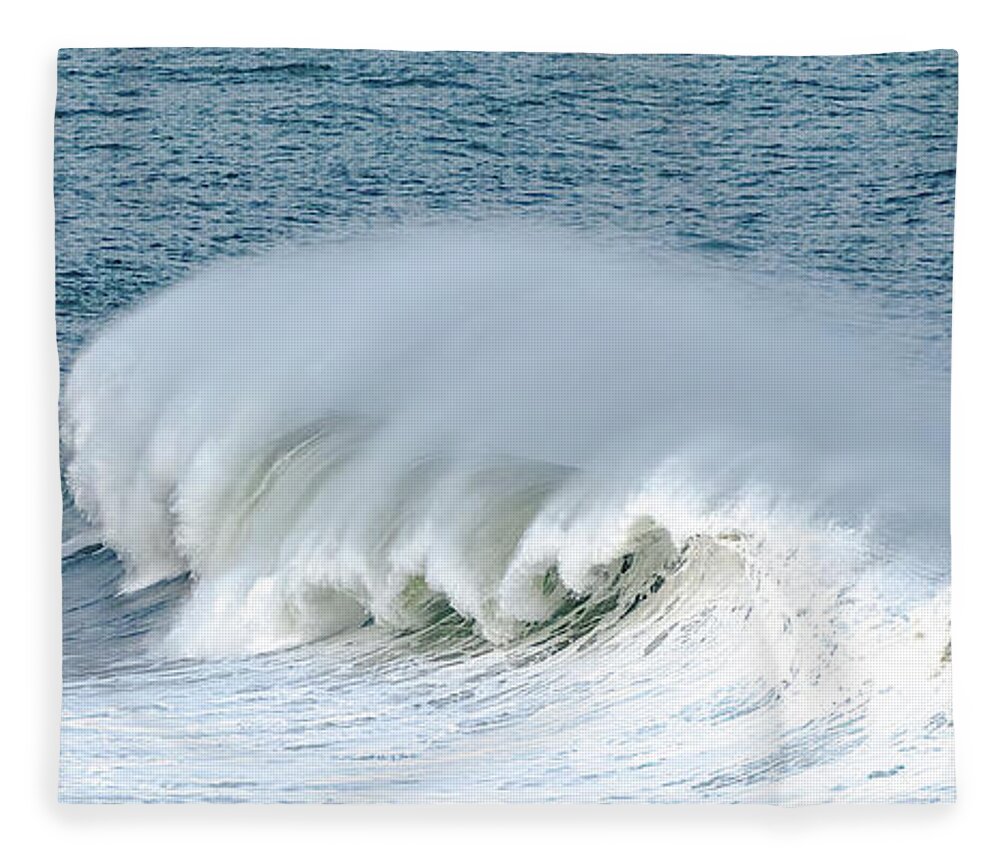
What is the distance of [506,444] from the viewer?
1.80 m

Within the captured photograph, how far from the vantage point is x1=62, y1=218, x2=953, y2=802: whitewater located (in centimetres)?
180

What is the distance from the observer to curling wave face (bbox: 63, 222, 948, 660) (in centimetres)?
180

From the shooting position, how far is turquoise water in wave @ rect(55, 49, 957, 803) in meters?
1.81

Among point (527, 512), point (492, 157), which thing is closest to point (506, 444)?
point (527, 512)

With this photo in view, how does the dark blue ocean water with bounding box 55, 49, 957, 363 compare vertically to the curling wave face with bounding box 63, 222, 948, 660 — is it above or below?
above

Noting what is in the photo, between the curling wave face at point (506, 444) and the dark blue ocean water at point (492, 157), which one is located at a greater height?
the dark blue ocean water at point (492, 157)

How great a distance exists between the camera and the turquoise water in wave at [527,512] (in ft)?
5.93

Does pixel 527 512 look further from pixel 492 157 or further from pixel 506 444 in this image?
pixel 492 157

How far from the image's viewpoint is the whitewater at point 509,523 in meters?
1.80

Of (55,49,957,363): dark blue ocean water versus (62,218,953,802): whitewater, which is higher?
(55,49,957,363): dark blue ocean water
